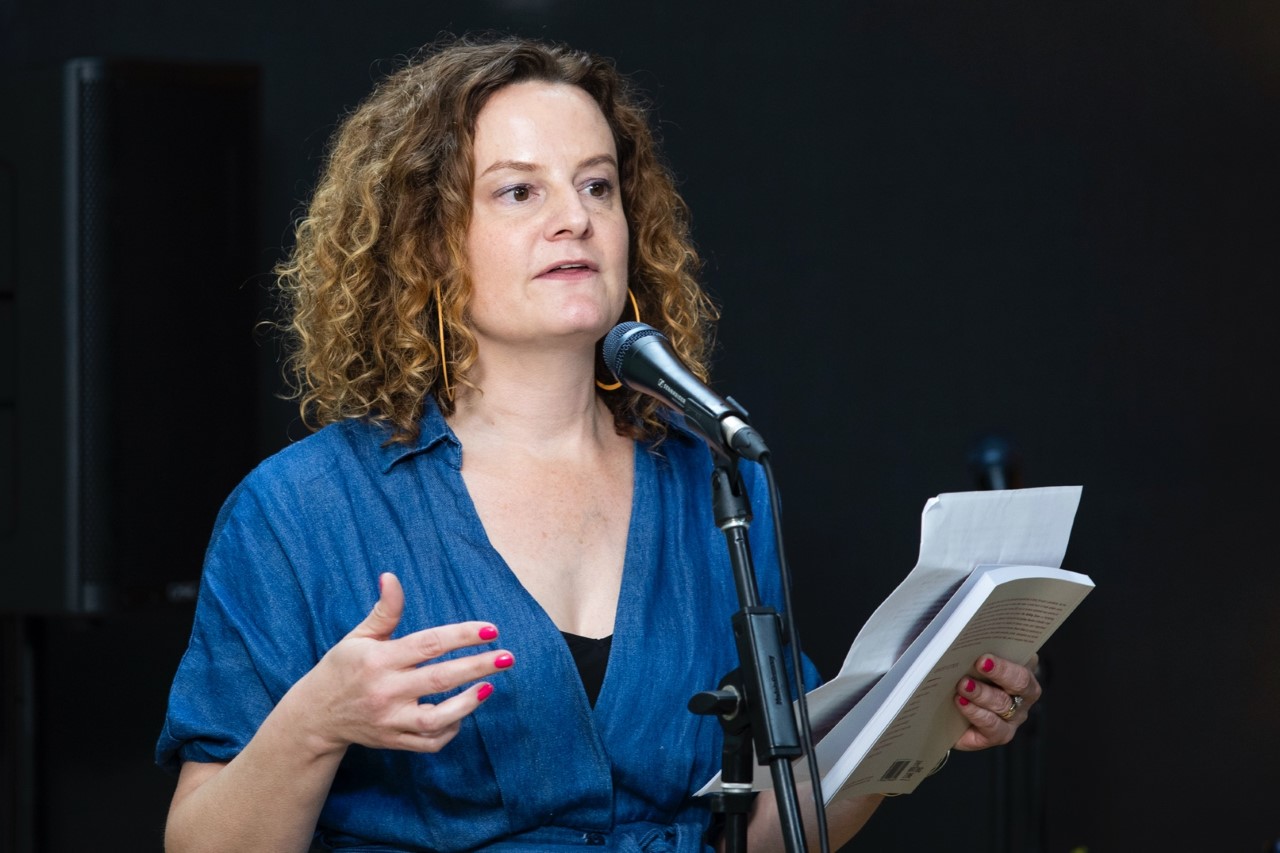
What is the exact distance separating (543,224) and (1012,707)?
0.79 metres

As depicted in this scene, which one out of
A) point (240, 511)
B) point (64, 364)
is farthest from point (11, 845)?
point (240, 511)

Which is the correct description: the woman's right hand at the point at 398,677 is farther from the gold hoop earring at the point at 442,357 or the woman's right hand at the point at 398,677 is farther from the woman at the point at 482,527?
the gold hoop earring at the point at 442,357

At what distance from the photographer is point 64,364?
9.13ft

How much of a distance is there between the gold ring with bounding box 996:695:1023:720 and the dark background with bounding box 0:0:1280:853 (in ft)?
3.82

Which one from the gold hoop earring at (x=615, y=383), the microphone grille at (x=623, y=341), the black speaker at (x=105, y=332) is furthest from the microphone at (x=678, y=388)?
the black speaker at (x=105, y=332)

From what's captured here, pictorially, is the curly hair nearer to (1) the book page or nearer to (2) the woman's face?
(2) the woman's face

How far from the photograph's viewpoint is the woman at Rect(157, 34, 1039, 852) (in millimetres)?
1661

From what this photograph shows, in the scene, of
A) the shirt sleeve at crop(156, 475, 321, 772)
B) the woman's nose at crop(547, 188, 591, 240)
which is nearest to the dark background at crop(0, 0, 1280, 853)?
the shirt sleeve at crop(156, 475, 321, 772)

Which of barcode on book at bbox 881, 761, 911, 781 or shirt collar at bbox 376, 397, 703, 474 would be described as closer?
barcode on book at bbox 881, 761, 911, 781

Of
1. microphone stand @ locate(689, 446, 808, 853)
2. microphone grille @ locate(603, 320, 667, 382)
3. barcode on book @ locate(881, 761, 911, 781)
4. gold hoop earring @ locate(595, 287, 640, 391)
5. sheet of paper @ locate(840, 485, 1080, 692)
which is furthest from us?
gold hoop earring @ locate(595, 287, 640, 391)

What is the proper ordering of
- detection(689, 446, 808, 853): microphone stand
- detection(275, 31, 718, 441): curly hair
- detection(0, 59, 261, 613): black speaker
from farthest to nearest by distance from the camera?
detection(0, 59, 261, 613): black speaker < detection(275, 31, 718, 441): curly hair < detection(689, 446, 808, 853): microphone stand

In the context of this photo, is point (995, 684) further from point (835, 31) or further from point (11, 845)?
point (11, 845)

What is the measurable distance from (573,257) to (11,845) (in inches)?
89.4

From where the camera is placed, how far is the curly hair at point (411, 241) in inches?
73.3
